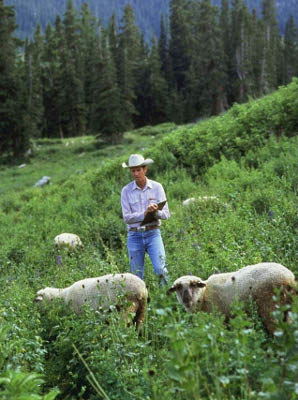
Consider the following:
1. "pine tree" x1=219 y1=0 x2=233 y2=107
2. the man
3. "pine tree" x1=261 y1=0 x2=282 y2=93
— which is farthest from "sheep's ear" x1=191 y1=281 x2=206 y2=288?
"pine tree" x1=219 y1=0 x2=233 y2=107

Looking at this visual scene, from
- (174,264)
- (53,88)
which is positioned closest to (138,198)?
(174,264)

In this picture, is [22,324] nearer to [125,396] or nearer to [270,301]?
[125,396]

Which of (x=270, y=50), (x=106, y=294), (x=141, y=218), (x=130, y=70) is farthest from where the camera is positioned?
(x=270, y=50)

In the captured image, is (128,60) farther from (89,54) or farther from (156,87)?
(89,54)

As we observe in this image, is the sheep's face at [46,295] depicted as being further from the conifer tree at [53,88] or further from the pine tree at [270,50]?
the conifer tree at [53,88]

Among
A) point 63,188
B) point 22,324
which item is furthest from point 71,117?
point 22,324

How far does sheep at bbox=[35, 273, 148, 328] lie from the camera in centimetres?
501

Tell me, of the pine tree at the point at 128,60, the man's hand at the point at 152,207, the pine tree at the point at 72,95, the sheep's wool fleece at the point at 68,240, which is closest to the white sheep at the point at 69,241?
the sheep's wool fleece at the point at 68,240

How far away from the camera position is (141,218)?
20.3 ft

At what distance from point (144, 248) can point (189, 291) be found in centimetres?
168

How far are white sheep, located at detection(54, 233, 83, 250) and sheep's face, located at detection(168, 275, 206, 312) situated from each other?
6047 mm

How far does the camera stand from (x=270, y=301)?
4.26 meters

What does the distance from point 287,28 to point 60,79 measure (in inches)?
1557

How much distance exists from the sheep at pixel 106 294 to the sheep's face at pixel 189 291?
0.46 m
